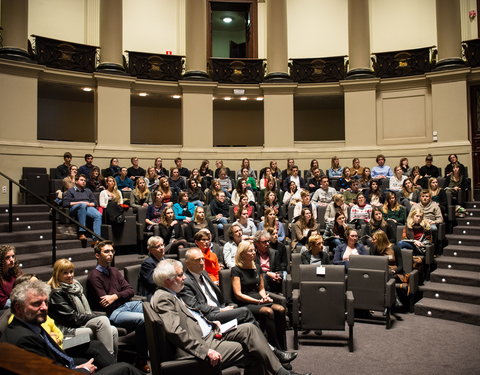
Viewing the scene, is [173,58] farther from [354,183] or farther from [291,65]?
[354,183]

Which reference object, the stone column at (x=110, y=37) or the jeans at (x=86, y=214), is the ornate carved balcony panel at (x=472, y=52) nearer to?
the stone column at (x=110, y=37)

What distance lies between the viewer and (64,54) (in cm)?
1068

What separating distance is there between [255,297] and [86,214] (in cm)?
360

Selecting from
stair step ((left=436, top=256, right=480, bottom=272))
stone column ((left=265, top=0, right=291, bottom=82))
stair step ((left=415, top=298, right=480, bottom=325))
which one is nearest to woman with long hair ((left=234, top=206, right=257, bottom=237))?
stair step ((left=415, top=298, right=480, bottom=325))

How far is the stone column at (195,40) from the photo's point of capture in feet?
38.2

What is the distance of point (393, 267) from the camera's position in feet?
18.5

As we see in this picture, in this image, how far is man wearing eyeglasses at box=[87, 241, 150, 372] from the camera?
3634mm

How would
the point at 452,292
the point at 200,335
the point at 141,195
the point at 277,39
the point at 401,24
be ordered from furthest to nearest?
1. the point at 401,24
2. the point at 277,39
3. the point at 141,195
4. the point at 452,292
5. the point at 200,335

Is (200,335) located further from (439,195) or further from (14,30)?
(14,30)

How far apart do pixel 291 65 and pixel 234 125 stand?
3.16 metres

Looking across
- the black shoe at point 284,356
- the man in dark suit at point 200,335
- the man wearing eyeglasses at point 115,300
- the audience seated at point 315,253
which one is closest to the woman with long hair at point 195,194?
the audience seated at point 315,253

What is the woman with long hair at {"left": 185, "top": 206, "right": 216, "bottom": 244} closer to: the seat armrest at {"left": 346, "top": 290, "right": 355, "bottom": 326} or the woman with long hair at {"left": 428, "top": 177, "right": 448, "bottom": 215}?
the seat armrest at {"left": 346, "top": 290, "right": 355, "bottom": 326}

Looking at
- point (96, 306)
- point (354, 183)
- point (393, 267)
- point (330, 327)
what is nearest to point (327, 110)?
point (354, 183)

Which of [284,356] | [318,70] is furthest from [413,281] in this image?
[318,70]
